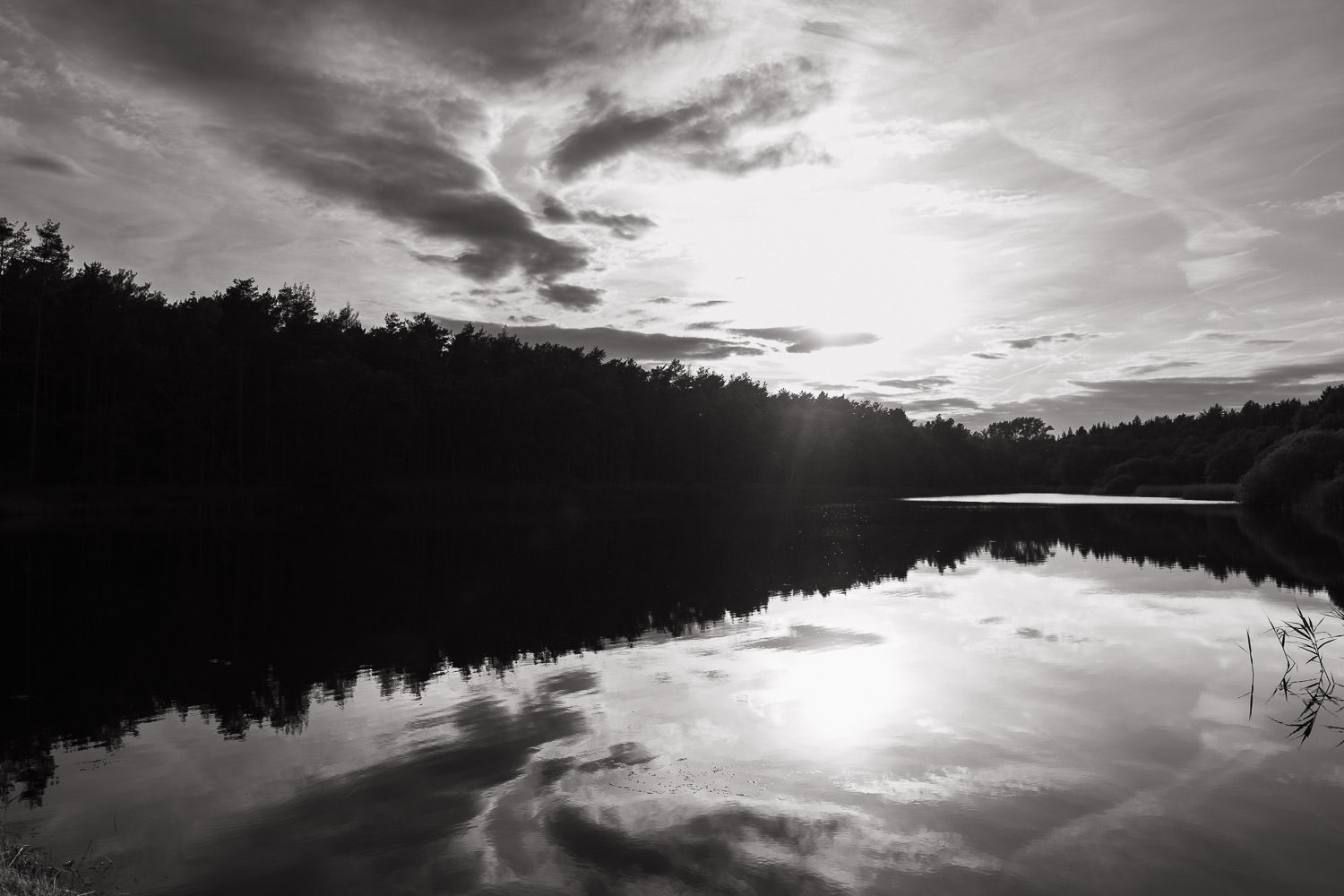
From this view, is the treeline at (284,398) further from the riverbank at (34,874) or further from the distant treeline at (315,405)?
the riverbank at (34,874)

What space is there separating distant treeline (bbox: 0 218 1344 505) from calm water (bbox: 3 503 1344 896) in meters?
50.0

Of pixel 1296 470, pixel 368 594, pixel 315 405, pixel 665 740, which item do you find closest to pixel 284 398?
pixel 315 405

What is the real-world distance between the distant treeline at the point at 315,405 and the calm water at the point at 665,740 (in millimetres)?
49961

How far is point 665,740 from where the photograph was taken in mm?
11977

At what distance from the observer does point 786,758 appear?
440 inches

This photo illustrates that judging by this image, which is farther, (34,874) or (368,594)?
(368,594)

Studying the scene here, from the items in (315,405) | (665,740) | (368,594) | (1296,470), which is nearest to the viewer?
(665,740)

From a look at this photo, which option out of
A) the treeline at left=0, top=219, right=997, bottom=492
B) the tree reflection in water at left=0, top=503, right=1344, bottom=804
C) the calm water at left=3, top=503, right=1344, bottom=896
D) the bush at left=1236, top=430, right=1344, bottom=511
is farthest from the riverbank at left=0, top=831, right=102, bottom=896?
the bush at left=1236, top=430, right=1344, bottom=511

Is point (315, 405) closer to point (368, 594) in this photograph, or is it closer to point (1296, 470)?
point (368, 594)

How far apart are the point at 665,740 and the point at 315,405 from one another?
261ft

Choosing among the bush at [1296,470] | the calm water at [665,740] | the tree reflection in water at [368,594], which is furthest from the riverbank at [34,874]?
the bush at [1296,470]

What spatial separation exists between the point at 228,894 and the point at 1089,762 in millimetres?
10548

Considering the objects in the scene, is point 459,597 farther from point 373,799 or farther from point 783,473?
point 783,473

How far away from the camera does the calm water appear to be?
8.09 meters
